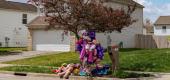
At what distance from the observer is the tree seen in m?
20.1

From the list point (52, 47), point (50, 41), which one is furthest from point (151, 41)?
point (50, 41)

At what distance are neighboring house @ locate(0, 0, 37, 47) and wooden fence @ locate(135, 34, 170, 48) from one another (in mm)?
13287

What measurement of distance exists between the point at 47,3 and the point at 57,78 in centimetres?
352

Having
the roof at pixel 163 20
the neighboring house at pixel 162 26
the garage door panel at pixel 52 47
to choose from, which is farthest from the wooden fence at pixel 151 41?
the roof at pixel 163 20

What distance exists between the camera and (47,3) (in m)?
20.9

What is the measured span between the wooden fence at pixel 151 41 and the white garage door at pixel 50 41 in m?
12.2

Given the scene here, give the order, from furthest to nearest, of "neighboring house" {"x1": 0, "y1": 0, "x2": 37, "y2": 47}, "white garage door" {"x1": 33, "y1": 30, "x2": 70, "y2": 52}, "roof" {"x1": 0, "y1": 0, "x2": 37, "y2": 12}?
"roof" {"x1": 0, "y1": 0, "x2": 37, "y2": 12} → "neighboring house" {"x1": 0, "y1": 0, "x2": 37, "y2": 47} → "white garage door" {"x1": 33, "y1": 30, "x2": 70, "y2": 52}

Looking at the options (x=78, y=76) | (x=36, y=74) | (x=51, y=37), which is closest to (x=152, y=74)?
(x=78, y=76)

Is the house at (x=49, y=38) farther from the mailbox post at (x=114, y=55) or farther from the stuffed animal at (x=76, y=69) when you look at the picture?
the stuffed animal at (x=76, y=69)

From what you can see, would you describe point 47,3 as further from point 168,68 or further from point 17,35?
point 17,35

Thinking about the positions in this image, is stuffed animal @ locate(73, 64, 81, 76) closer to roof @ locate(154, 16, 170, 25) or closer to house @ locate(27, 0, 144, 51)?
house @ locate(27, 0, 144, 51)

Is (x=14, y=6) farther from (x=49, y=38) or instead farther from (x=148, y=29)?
(x=148, y=29)

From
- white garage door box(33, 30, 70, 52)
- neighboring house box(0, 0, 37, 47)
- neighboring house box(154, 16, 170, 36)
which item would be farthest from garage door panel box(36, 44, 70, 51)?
neighboring house box(154, 16, 170, 36)

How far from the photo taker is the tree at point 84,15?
65.9 ft
